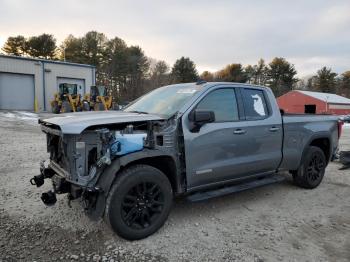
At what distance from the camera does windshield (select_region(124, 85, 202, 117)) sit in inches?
172

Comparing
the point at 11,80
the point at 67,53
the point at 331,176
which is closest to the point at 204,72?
the point at 67,53

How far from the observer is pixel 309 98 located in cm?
3834

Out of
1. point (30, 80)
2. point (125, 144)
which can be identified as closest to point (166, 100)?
point (125, 144)

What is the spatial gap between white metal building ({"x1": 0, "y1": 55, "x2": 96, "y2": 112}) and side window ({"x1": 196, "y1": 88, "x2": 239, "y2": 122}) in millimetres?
24749

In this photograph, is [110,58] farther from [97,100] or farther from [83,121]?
[83,121]

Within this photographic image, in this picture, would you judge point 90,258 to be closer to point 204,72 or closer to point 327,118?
point 327,118

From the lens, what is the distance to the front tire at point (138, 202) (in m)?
3.58

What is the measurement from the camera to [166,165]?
13.6 feet

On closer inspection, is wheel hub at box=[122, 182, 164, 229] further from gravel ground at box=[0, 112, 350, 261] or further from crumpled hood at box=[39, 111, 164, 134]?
crumpled hood at box=[39, 111, 164, 134]

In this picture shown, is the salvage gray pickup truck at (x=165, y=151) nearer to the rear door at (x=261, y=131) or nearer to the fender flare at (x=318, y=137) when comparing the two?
the rear door at (x=261, y=131)

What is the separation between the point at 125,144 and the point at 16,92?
27.8 meters

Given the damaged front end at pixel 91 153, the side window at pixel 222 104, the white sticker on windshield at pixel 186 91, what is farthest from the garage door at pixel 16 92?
the side window at pixel 222 104

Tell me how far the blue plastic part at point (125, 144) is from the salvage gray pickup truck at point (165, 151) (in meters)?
0.01

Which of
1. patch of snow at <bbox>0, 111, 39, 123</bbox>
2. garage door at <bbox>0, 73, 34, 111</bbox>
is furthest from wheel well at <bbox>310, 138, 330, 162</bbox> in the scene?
garage door at <bbox>0, 73, 34, 111</bbox>
